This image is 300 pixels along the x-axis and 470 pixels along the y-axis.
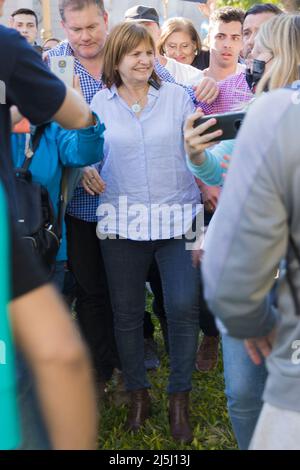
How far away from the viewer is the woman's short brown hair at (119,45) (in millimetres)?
3316

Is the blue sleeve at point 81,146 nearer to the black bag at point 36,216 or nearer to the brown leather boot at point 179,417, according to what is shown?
the black bag at point 36,216

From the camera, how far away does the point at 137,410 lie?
3.42 m

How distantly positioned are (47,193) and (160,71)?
1092 millimetres

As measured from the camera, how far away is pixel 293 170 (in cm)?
133

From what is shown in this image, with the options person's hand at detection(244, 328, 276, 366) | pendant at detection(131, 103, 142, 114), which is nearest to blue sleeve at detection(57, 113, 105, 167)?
pendant at detection(131, 103, 142, 114)

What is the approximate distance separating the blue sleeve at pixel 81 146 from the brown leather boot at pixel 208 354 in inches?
60.1

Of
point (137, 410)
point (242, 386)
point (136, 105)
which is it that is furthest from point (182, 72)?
point (242, 386)

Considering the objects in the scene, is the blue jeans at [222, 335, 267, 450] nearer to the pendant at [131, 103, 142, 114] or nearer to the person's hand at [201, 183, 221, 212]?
the person's hand at [201, 183, 221, 212]

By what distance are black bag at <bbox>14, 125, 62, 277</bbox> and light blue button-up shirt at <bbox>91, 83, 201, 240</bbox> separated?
43 cm

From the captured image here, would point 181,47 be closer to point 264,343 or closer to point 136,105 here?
point 136,105

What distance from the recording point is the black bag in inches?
107

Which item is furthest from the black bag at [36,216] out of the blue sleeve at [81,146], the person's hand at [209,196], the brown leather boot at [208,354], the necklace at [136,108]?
the brown leather boot at [208,354]
